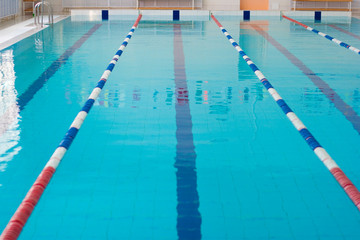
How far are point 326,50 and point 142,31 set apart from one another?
3.69 metres

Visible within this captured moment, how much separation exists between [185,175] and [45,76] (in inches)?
126

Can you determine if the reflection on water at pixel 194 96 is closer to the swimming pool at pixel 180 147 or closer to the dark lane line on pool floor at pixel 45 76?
the swimming pool at pixel 180 147

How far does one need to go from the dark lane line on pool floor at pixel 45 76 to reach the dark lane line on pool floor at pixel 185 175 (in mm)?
1309

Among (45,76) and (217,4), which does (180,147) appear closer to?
(45,76)

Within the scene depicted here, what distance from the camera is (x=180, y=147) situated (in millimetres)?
3346

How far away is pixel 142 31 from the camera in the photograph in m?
10.0

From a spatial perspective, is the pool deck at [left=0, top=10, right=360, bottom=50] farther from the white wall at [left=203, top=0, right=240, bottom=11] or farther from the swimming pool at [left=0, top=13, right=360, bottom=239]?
the white wall at [left=203, top=0, right=240, bottom=11]

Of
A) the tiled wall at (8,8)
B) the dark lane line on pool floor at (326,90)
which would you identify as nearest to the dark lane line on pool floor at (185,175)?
the dark lane line on pool floor at (326,90)

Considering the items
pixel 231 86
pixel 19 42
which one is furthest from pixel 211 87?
pixel 19 42

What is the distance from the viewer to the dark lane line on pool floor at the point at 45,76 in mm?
4613

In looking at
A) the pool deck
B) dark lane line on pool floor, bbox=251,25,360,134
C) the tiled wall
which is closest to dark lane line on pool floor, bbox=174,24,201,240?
dark lane line on pool floor, bbox=251,25,360,134

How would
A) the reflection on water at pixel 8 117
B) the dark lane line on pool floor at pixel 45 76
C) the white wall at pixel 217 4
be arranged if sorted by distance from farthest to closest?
the white wall at pixel 217 4
the dark lane line on pool floor at pixel 45 76
the reflection on water at pixel 8 117

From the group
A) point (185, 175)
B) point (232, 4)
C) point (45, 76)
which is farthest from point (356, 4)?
point (185, 175)

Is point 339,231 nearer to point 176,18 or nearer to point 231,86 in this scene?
point 231,86
